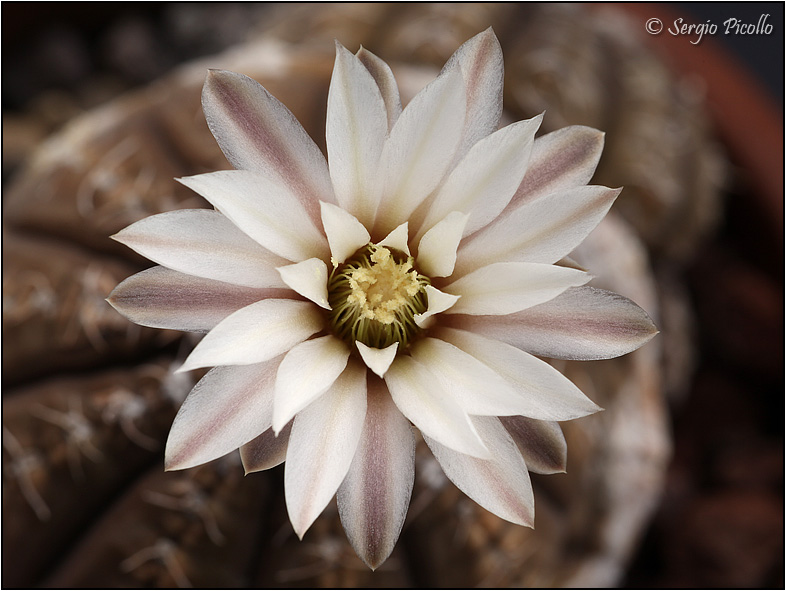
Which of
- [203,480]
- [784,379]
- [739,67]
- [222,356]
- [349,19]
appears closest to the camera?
[222,356]

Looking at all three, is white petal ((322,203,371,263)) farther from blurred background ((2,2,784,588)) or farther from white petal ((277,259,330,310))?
blurred background ((2,2,784,588))

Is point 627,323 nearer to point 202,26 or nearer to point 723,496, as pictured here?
point 723,496

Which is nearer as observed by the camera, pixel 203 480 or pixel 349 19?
pixel 203 480

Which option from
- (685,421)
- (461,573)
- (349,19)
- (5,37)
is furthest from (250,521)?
(5,37)

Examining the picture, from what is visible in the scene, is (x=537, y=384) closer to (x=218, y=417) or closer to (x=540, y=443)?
(x=540, y=443)

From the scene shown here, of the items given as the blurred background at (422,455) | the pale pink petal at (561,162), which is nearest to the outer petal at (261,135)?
the pale pink petal at (561,162)

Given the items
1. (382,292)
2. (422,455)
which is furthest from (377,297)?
(422,455)
